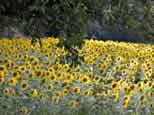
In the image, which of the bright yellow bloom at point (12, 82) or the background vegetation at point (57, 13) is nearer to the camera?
the background vegetation at point (57, 13)

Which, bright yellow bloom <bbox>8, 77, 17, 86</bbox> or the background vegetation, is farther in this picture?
bright yellow bloom <bbox>8, 77, 17, 86</bbox>

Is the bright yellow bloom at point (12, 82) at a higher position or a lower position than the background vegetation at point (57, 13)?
lower

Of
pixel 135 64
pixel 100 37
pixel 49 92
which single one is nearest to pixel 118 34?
pixel 100 37

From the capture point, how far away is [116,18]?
4.36 metres

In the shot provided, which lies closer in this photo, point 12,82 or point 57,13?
point 57,13

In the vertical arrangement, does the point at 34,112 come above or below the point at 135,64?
below

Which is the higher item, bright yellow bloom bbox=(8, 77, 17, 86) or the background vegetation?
the background vegetation

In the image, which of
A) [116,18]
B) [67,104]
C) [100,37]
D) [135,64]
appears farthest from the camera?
[100,37]

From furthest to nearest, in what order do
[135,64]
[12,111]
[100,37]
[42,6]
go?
[100,37] → [135,64] → [12,111] → [42,6]

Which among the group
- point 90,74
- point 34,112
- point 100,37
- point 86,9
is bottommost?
point 34,112

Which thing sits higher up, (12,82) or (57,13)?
(57,13)

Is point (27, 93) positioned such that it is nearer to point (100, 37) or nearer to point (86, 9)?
point (86, 9)

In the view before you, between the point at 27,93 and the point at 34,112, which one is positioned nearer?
the point at 34,112

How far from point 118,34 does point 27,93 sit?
1660cm
